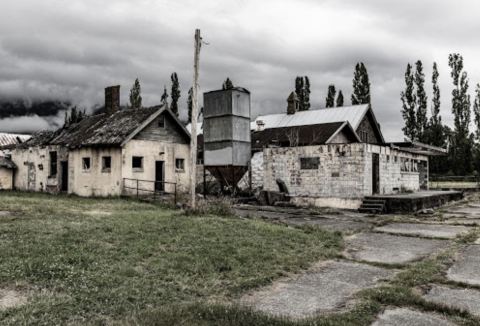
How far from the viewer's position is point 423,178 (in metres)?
29.9

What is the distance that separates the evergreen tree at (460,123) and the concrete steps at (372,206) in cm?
3518

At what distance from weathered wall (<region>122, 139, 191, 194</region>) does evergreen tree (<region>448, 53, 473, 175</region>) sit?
3627 cm

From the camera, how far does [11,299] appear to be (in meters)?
5.02

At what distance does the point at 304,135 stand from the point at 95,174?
44.7 feet

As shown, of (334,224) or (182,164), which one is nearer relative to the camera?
(334,224)

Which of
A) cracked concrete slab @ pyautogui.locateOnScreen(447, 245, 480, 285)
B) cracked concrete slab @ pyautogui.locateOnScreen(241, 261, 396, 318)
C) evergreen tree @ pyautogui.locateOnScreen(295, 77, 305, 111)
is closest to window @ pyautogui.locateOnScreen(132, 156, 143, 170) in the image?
cracked concrete slab @ pyautogui.locateOnScreen(241, 261, 396, 318)

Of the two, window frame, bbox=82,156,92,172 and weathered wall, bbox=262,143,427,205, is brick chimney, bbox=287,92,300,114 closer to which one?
weathered wall, bbox=262,143,427,205

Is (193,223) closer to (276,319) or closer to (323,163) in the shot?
(276,319)

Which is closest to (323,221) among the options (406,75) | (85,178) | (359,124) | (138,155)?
(138,155)

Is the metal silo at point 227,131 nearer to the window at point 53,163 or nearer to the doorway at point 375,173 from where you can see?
the doorway at point 375,173

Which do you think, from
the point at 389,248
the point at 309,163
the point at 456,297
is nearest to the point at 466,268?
the point at 456,297

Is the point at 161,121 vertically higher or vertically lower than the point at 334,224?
higher

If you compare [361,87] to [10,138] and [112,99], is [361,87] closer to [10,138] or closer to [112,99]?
Answer: [112,99]

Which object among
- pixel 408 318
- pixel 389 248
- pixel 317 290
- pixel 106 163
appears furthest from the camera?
pixel 106 163
